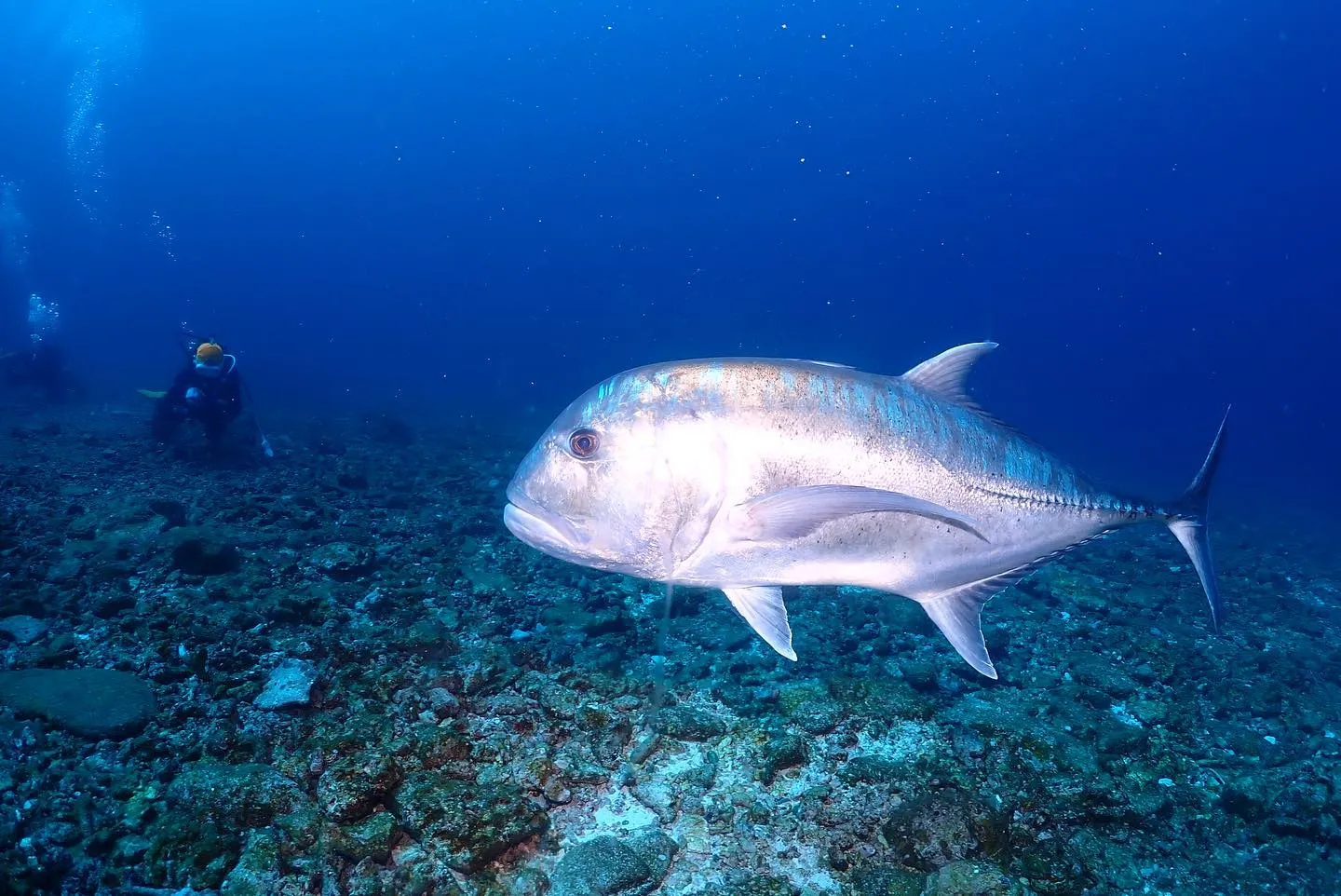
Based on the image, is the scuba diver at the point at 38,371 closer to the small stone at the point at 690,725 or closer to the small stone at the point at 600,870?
the small stone at the point at 690,725

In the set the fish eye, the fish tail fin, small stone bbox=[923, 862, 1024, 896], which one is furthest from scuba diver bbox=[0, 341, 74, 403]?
the fish tail fin

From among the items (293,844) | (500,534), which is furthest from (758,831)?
(500,534)

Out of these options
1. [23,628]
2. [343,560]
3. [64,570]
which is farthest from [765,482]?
[64,570]

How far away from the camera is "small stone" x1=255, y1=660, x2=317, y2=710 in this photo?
349 cm

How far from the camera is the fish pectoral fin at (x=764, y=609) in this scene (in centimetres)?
277

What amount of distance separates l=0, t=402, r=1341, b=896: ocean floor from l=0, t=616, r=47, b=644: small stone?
A: 3cm

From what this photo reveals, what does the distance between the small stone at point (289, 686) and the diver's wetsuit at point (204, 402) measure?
7905 mm

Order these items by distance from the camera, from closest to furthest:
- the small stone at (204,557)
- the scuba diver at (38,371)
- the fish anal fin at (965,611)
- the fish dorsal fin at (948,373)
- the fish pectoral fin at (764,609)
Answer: the fish pectoral fin at (764,609), the fish dorsal fin at (948,373), the fish anal fin at (965,611), the small stone at (204,557), the scuba diver at (38,371)

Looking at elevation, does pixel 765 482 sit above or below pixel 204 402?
above

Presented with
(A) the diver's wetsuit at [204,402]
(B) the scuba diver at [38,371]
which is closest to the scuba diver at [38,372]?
(B) the scuba diver at [38,371]

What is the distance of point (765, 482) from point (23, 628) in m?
5.06

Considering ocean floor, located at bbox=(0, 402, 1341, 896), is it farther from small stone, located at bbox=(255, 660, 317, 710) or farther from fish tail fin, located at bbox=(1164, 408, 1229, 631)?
fish tail fin, located at bbox=(1164, 408, 1229, 631)

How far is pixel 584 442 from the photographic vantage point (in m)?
2.60

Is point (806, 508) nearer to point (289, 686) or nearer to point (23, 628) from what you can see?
point (289, 686)
